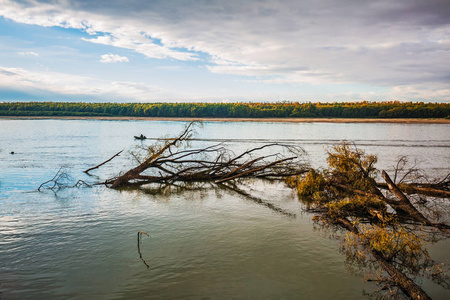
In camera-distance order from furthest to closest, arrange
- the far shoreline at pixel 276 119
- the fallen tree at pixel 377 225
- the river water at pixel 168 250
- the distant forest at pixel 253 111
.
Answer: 1. the distant forest at pixel 253 111
2. the far shoreline at pixel 276 119
3. the fallen tree at pixel 377 225
4. the river water at pixel 168 250

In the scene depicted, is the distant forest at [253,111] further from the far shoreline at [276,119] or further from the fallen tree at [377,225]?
the fallen tree at [377,225]

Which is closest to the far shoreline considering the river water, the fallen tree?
the fallen tree

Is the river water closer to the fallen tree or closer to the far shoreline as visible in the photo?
the fallen tree

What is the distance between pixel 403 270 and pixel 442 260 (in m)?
1.50

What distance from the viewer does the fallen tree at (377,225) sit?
722 cm

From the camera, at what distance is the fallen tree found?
7.22 meters

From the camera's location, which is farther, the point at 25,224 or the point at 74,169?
the point at 74,169

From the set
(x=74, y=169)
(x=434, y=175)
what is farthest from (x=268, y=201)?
(x=74, y=169)

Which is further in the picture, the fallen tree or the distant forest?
the distant forest

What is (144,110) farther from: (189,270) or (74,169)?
(189,270)

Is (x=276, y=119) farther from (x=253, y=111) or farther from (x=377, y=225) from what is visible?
(x=377, y=225)

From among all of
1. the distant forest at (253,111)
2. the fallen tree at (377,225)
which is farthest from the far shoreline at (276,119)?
the fallen tree at (377,225)

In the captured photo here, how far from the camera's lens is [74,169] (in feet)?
76.7

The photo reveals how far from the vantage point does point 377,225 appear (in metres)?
10.7
